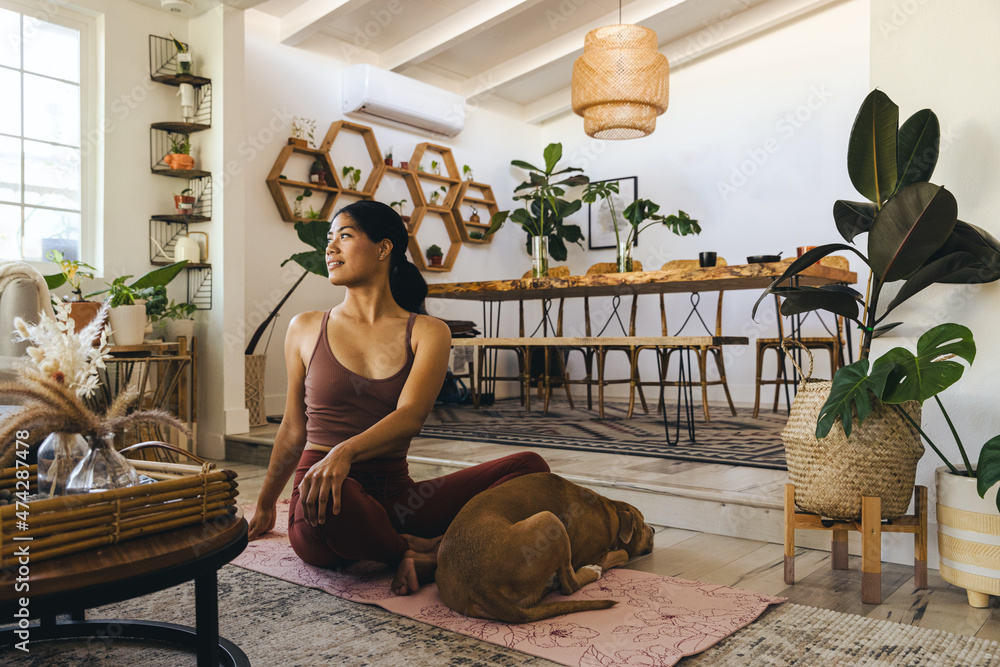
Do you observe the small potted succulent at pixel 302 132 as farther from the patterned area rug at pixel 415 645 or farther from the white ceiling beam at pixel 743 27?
the patterned area rug at pixel 415 645

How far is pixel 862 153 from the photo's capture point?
2.11m

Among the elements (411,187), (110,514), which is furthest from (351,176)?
(110,514)

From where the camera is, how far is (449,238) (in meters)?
6.83

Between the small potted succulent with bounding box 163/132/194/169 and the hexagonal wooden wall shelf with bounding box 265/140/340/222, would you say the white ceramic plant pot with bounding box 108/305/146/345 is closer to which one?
the small potted succulent with bounding box 163/132/194/169

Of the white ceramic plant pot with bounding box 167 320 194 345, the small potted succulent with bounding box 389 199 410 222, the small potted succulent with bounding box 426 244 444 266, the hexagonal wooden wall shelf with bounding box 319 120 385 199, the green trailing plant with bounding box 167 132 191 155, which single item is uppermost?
the hexagonal wooden wall shelf with bounding box 319 120 385 199

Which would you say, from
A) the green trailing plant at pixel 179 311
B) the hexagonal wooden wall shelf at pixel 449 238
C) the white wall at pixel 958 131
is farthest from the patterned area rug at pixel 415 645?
the hexagonal wooden wall shelf at pixel 449 238

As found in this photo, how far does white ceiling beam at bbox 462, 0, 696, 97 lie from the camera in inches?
230

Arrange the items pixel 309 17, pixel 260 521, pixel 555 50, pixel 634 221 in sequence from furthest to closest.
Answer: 1. pixel 555 50
2. pixel 309 17
3. pixel 634 221
4. pixel 260 521

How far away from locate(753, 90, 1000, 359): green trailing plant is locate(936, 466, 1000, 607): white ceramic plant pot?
443mm

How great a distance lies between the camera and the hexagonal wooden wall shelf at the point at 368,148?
18.9 feet

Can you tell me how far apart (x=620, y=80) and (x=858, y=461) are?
303 centimetres

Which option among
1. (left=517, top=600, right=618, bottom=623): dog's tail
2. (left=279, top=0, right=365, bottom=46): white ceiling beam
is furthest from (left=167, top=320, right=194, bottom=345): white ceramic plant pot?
(left=517, top=600, right=618, bottom=623): dog's tail

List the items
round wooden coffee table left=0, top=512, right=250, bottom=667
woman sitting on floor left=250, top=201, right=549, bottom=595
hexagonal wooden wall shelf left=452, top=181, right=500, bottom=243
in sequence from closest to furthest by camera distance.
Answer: round wooden coffee table left=0, top=512, right=250, bottom=667 → woman sitting on floor left=250, top=201, right=549, bottom=595 → hexagonal wooden wall shelf left=452, top=181, right=500, bottom=243

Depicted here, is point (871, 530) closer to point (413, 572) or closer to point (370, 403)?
point (413, 572)
